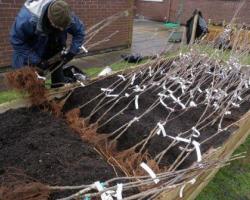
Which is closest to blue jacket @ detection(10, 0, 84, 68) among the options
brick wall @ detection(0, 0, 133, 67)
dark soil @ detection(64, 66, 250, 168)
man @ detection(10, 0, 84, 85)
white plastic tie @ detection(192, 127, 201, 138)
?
man @ detection(10, 0, 84, 85)

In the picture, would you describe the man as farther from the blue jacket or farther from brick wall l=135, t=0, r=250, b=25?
brick wall l=135, t=0, r=250, b=25

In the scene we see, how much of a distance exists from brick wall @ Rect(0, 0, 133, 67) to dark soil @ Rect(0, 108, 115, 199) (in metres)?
3.12

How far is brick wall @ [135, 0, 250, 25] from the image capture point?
1249 cm

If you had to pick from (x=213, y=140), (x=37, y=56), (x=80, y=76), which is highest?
(x=37, y=56)

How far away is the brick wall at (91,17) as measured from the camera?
5297 mm

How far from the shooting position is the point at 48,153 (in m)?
2.12

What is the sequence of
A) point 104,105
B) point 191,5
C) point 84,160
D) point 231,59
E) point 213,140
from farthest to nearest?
1. point 191,5
2. point 231,59
3. point 104,105
4. point 213,140
5. point 84,160

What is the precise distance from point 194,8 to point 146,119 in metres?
12.1

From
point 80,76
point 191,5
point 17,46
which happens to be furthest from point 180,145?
point 191,5

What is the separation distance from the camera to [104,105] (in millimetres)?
3023

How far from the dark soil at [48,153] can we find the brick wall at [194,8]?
10831 mm

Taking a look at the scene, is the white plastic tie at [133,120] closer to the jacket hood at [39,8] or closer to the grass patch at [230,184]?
the grass patch at [230,184]

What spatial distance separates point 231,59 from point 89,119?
2.66 m

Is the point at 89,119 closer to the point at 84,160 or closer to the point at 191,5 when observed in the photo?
the point at 84,160
